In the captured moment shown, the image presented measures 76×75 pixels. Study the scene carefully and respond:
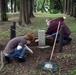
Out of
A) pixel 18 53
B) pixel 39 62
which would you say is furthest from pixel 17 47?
pixel 39 62

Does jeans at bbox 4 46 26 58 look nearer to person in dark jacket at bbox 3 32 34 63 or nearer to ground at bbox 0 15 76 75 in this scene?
person in dark jacket at bbox 3 32 34 63

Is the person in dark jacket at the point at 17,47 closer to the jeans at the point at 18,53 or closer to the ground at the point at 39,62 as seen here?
the jeans at the point at 18,53

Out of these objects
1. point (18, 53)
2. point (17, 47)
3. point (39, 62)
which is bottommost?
point (39, 62)

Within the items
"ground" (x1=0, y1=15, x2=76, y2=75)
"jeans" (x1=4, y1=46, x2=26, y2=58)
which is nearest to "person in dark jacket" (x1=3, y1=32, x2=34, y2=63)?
"jeans" (x1=4, y1=46, x2=26, y2=58)

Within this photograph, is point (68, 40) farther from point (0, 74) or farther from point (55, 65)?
point (0, 74)

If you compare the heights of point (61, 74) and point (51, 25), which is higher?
point (51, 25)

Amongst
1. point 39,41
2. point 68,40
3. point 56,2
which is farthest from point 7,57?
point 56,2

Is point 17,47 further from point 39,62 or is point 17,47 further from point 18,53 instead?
point 39,62

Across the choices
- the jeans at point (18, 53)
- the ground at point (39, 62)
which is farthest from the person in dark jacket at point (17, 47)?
the ground at point (39, 62)

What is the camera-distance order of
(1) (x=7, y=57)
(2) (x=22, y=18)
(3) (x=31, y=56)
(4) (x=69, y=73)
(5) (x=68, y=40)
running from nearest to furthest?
1. (4) (x=69, y=73)
2. (1) (x=7, y=57)
3. (3) (x=31, y=56)
4. (5) (x=68, y=40)
5. (2) (x=22, y=18)

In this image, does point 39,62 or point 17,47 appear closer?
point 17,47

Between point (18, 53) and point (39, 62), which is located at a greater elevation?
point (18, 53)

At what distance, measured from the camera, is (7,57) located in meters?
8.05

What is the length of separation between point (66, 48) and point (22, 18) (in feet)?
29.6
